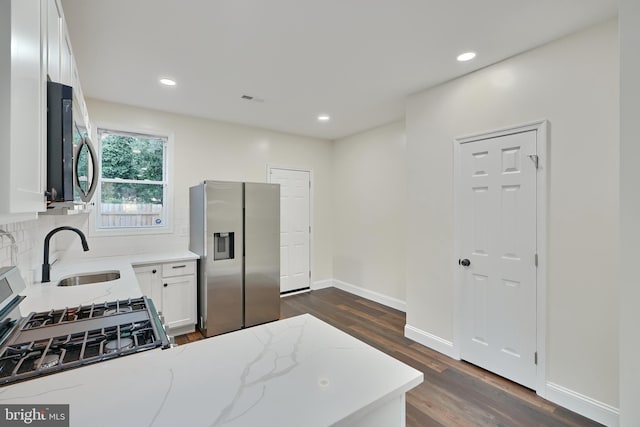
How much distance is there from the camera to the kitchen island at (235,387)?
2.39 feet

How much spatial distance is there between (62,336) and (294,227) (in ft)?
12.6

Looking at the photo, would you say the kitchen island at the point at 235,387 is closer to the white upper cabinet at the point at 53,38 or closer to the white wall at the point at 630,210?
the white upper cabinet at the point at 53,38

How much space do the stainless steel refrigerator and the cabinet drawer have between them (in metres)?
0.11

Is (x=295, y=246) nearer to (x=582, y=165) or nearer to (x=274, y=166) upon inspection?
(x=274, y=166)

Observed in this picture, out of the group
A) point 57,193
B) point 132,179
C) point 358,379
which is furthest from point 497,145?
point 132,179

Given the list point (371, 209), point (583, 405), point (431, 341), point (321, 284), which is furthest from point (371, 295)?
point (583, 405)

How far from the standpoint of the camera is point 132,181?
11.8 ft

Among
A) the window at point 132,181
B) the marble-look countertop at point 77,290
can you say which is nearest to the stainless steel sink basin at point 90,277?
the marble-look countertop at point 77,290

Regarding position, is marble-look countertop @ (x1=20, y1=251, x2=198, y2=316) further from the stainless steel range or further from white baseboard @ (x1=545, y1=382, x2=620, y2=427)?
white baseboard @ (x1=545, y1=382, x2=620, y2=427)

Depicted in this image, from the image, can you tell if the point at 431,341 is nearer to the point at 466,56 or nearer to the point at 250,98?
the point at 466,56

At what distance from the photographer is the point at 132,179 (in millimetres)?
3613

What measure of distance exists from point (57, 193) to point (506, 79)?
3042mm

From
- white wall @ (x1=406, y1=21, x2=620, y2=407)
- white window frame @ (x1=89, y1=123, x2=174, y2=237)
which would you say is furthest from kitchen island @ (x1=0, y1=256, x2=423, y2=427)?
white window frame @ (x1=89, y1=123, x2=174, y2=237)

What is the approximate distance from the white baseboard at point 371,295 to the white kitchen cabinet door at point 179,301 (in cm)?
255
